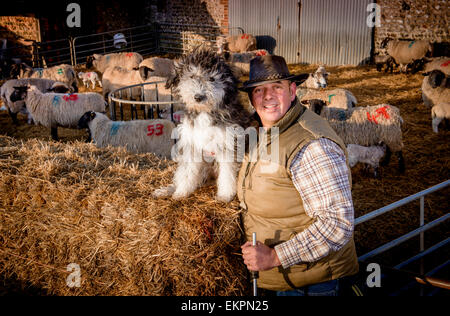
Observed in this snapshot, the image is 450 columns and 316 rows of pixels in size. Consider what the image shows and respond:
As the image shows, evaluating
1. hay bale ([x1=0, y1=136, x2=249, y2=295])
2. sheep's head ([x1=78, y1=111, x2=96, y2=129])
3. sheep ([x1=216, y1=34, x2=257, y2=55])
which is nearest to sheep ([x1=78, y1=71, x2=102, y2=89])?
sheep's head ([x1=78, y1=111, x2=96, y2=129])

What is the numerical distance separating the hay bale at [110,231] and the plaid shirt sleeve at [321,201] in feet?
2.03

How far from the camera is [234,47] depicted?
1884 cm

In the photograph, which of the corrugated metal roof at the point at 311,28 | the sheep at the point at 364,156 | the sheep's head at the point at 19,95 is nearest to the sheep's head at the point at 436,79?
the sheep at the point at 364,156

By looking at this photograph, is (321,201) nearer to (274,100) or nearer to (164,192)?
(274,100)

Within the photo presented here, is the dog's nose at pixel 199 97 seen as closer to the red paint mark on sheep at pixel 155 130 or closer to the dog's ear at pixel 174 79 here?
the dog's ear at pixel 174 79

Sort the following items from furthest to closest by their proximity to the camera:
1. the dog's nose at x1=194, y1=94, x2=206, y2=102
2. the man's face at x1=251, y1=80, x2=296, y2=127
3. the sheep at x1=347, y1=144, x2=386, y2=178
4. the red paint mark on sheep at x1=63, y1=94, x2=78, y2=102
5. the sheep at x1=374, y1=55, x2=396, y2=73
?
the sheep at x1=374, y1=55, x2=396, y2=73, the red paint mark on sheep at x1=63, y1=94, x2=78, y2=102, the sheep at x1=347, y1=144, x2=386, y2=178, the dog's nose at x1=194, y1=94, x2=206, y2=102, the man's face at x1=251, y1=80, x2=296, y2=127

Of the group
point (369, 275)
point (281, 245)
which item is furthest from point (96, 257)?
point (369, 275)

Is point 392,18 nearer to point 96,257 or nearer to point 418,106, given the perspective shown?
point 418,106

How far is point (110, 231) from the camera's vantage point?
2.61 metres

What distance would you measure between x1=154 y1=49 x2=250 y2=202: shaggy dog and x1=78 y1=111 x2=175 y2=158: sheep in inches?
163

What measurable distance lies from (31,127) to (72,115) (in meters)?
1.81

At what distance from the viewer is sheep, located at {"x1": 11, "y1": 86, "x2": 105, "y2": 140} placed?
29.7 feet

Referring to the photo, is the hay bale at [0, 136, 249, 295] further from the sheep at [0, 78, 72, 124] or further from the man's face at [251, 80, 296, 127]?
the sheep at [0, 78, 72, 124]

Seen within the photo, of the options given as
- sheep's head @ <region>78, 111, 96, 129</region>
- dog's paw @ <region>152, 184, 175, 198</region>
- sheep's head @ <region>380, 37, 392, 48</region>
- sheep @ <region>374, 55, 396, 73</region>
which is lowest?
dog's paw @ <region>152, 184, 175, 198</region>
